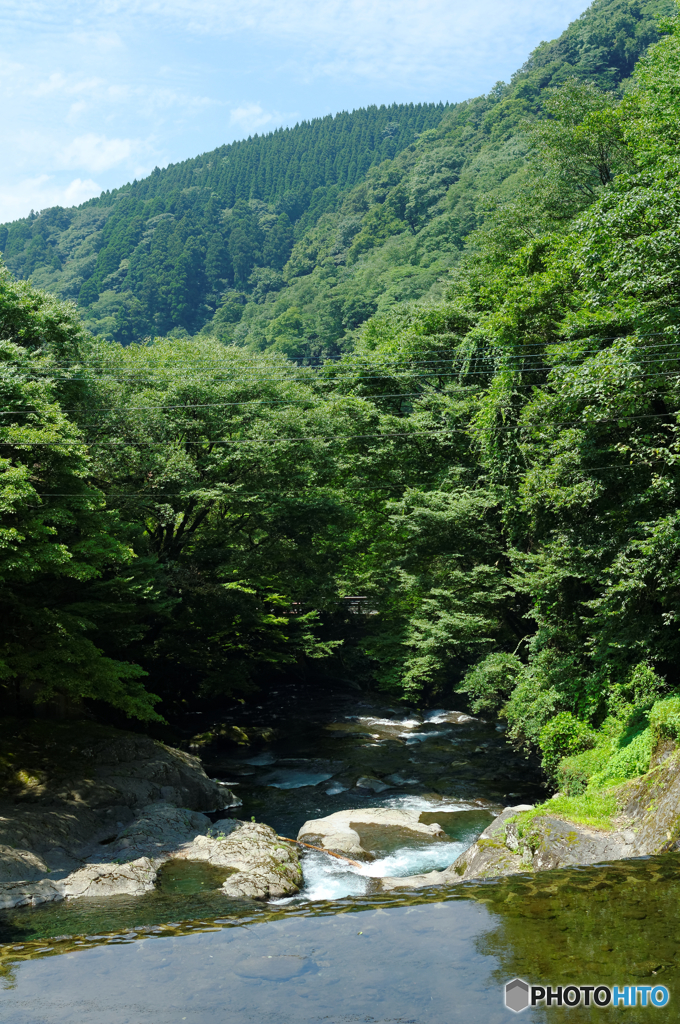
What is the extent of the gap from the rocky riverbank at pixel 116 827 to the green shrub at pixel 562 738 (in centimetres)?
606

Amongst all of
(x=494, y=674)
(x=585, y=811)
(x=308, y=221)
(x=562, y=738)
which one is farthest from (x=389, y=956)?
(x=308, y=221)

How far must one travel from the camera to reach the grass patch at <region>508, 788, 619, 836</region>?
416 inches

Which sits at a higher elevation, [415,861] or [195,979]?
[195,979]

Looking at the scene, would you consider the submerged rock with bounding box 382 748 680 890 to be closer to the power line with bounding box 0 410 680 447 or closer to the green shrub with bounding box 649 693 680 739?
the green shrub with bounding box 649 693 680 739

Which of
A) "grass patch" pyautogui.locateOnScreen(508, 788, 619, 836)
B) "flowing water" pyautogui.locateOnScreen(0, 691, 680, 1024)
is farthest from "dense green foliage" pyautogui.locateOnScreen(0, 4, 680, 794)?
"flowing water" pyautogui.locateOnScreen(0, 691, 680, 1024)

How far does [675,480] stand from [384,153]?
507 ft

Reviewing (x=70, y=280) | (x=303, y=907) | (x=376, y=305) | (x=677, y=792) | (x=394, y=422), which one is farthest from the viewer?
(x=70, y=280)

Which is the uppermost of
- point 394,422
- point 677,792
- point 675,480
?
point 394,422

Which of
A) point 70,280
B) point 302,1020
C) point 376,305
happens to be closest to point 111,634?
point 302,1020

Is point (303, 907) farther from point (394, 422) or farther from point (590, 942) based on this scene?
point (394, 422)

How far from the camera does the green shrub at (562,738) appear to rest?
1565cm

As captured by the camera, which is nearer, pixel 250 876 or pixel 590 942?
pixel 590 942

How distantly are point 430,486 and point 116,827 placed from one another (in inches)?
622

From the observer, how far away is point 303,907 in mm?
7699
